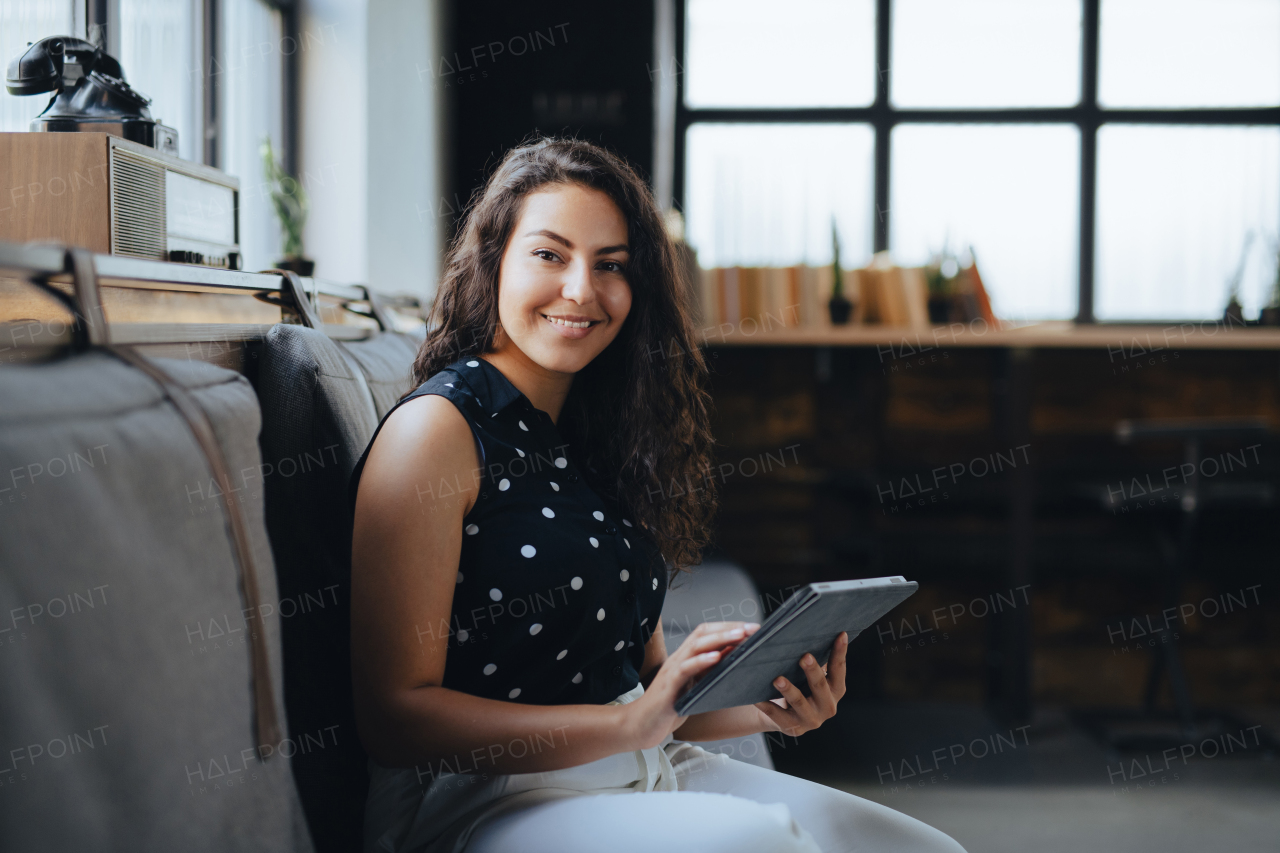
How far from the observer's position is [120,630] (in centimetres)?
61

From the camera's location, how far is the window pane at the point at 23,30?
1.48 metres

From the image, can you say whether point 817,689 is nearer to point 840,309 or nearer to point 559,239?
point 559,239

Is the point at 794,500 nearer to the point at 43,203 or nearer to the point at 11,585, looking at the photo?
the point at 43,203

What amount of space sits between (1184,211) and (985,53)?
0.93m

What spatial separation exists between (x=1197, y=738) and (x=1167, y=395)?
1.16m

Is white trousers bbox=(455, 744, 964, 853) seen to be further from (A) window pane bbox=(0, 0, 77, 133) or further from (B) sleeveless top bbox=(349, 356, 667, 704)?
(A) window pane bbox=(0, 0, 77, 133)

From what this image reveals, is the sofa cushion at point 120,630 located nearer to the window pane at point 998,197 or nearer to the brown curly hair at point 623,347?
the brown curly hair at point 623,347

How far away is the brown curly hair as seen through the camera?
112 centimetres

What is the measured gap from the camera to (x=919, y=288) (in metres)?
2.96

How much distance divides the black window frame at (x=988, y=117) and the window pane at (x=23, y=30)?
225 cm

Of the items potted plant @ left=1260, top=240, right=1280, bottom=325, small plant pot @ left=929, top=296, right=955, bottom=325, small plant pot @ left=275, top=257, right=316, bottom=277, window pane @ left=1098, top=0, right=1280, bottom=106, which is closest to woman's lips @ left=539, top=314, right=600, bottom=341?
small plant pot @ left=275, top=257, right=316, bottom=277

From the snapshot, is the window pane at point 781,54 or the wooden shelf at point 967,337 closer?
the wooden shelf at point 967,337

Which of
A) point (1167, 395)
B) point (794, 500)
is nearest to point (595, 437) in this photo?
point (794, 500)

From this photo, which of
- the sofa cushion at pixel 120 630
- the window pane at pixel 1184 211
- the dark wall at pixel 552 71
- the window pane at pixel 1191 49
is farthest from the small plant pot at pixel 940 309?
the sofa cushion at pixel 120 630
